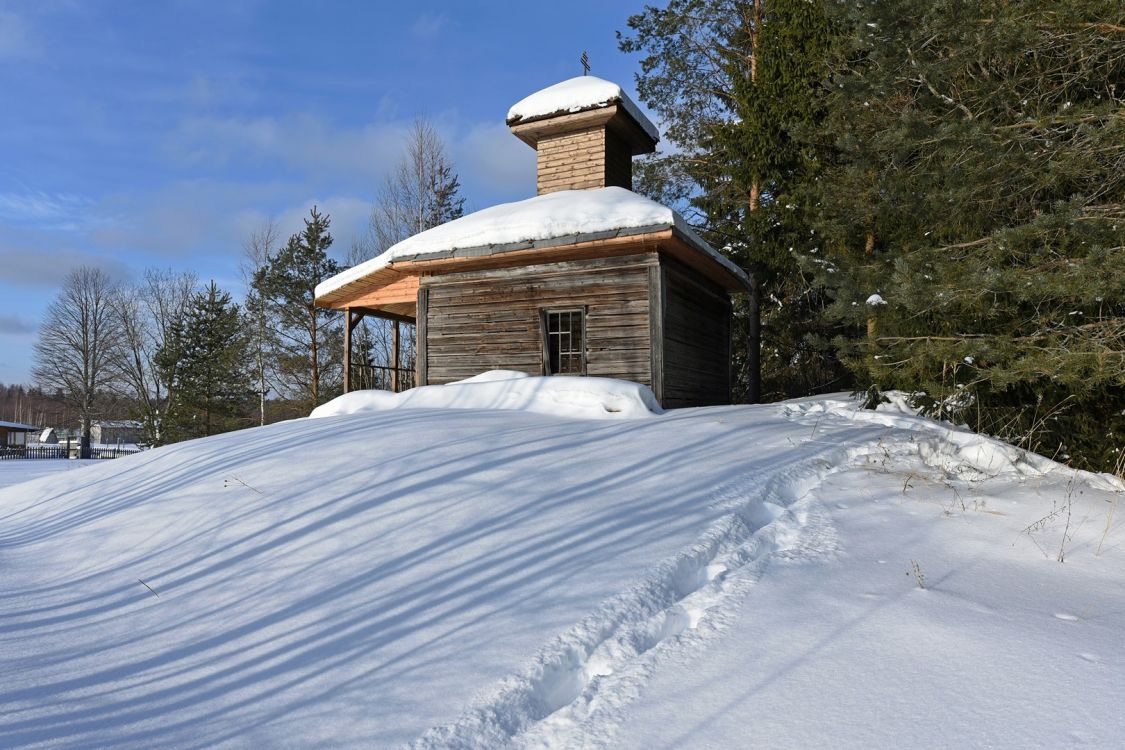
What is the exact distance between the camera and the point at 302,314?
92.0ft

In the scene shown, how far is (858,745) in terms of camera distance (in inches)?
84.7

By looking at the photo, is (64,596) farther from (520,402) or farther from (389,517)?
(520,402)

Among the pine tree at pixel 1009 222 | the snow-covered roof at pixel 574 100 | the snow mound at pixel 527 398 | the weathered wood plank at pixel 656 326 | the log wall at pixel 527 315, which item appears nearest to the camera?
the pine tree at pixel 1009 222

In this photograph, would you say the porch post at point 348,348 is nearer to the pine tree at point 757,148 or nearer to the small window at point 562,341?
the small window at point 562,341

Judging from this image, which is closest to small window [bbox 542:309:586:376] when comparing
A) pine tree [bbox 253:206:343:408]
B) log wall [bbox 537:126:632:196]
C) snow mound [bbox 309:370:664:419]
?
snow mound [bbox 309:370:664:419]

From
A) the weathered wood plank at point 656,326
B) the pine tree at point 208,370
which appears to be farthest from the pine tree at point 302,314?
the weathered wood plank at point 656,326

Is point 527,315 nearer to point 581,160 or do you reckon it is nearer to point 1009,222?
point 581,160

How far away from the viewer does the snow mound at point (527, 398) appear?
924 cm

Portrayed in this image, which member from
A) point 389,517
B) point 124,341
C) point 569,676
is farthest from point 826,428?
point 124,341

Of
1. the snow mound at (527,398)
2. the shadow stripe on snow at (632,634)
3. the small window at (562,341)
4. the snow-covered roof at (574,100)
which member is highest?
the snow-covered roof at (574,100)

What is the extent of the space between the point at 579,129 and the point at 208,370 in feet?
68.9

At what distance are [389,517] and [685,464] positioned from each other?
2.83m

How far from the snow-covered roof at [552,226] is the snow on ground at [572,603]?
4.57m

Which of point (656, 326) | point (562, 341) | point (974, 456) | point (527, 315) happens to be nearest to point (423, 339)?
point (527, 315)
